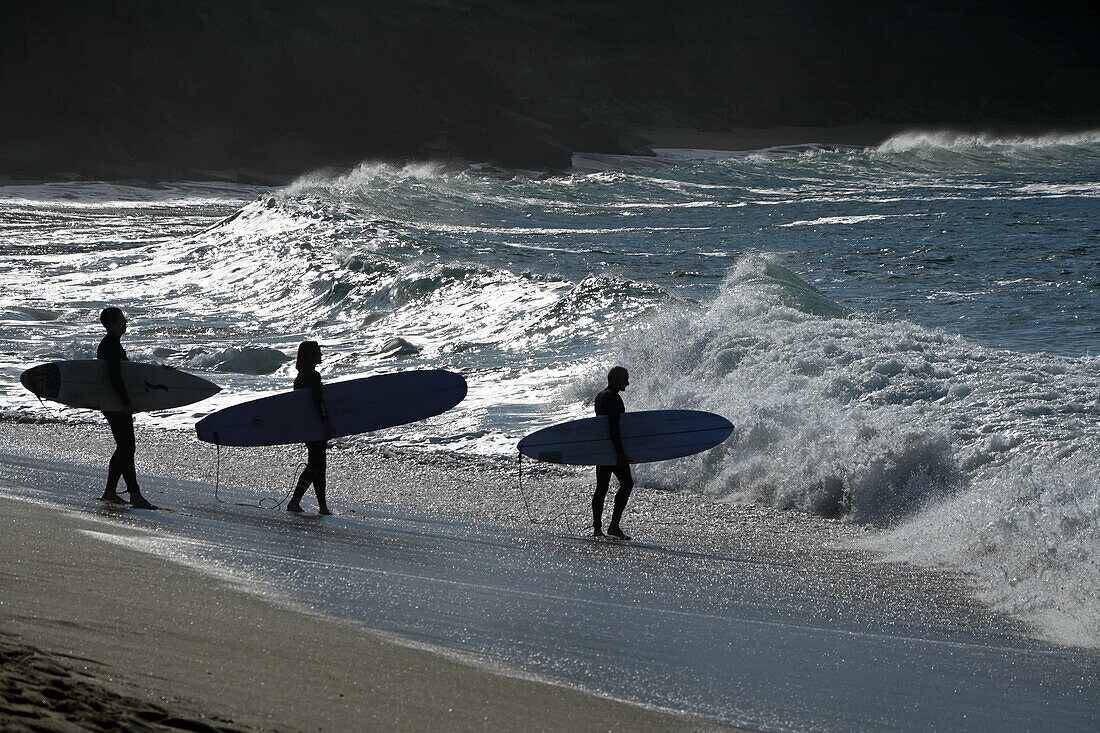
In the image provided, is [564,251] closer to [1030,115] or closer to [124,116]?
[124,116]

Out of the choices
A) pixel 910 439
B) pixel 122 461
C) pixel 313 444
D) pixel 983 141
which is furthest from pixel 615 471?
pixel 983 141

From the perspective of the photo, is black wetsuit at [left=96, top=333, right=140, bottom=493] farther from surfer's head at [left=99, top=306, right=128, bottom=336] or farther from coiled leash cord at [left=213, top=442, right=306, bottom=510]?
coiled leash cord at [left=213, top=442, right=306, bottom=510]

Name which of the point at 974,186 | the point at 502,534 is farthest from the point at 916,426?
the point at 974,186

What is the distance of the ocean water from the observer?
9.39 metres

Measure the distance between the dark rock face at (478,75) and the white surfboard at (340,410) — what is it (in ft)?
181

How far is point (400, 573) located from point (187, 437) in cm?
650

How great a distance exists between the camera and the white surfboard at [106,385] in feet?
29.7

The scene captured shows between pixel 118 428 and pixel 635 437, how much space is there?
11.6ft

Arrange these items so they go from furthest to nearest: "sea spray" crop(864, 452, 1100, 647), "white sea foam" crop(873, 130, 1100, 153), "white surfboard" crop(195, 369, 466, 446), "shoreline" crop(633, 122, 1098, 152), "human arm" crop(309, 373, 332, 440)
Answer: "shoreline" crop(633, 122, 1098, 152) < "white sea foam" crop(873, 130, 1100, 153) < "white surfboard" crop(195, 369, 466, 446) < "human arm" crop(309, 373, 332, 440) < "sea spray" crop(864, 452, 1100, 647)

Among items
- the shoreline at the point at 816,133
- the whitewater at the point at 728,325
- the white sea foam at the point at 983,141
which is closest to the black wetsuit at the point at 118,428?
the whitewater at the point at 728,325

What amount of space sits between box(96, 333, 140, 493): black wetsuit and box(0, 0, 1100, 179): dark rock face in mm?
57005

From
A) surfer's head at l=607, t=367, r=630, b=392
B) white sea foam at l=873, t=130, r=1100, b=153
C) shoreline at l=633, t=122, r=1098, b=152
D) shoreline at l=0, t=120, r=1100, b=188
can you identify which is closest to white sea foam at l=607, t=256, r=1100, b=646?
surfer's head at l=607, t=367, r=630, b=392

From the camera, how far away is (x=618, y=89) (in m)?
113

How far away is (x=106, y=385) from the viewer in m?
8.83
